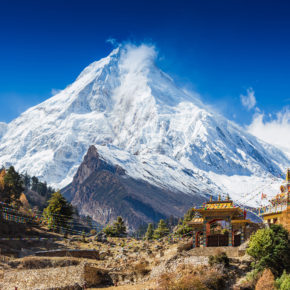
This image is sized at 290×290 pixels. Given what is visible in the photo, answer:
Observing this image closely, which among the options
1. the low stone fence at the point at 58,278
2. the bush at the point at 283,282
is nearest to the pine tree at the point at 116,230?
the low stone fence at the point at 58,278

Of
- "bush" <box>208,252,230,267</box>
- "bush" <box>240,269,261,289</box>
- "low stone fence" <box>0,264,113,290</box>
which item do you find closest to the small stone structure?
"bush" <box>208,252,230,267</box>

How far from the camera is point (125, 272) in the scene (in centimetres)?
4106

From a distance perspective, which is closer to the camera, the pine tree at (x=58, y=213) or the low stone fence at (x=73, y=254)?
the low stone fence at (x=73, y=254)

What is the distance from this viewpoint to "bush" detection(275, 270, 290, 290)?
29.1 m

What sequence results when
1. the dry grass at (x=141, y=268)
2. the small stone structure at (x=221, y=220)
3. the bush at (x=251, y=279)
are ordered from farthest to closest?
the small stone structure at (x=221, y=220) → the dry grass at (x=141, y=268) → the bush at (x=251, y=279)

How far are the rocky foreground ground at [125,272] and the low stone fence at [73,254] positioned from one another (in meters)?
0.12

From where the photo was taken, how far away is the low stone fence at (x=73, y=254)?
47.4m

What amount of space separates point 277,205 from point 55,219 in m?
38.6

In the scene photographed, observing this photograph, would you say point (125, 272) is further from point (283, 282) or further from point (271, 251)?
point (283, 282)

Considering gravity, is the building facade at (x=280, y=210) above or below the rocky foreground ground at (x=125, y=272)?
above

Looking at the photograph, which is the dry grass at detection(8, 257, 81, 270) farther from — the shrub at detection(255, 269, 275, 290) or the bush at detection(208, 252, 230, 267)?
the shrub at detection(255, 269, 275, 290)

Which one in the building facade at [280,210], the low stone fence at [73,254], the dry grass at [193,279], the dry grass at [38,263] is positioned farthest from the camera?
the low stone fence at [73,254]

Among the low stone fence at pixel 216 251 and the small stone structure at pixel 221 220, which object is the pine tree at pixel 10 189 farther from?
the low stone fence at pixel 216 251

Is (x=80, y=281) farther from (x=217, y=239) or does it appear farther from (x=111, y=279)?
(x=217, y=239)
